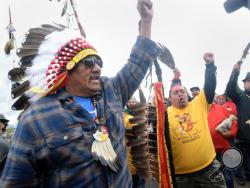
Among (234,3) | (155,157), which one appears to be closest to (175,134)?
(155,157)

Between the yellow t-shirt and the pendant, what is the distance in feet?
7.55

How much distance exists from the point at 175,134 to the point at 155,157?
41cm

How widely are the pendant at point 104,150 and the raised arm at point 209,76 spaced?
253 centimetres

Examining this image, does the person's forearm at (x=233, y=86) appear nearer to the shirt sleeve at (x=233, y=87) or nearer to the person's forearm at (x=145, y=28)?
the shirt sleeve at (x=233, y=87)

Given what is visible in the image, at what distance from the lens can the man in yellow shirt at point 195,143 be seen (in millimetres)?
4331

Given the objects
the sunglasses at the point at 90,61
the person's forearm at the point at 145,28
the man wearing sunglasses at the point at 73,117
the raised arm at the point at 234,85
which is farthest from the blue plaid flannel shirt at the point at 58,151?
the raised arm at the point at 234,85

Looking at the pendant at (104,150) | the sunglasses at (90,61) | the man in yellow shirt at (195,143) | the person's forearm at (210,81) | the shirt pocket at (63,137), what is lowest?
the man in yellow shirt at (195,143)

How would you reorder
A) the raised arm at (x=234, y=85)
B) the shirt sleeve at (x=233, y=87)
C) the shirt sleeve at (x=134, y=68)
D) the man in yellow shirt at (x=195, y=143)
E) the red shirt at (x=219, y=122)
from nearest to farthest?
the shirt sleeve at (x=134, y=68) < the man in yellow shirt at (x=195, y=143) < the raised arm at (x=234, y=85) < the shirt sleeve at (x=233, y=87) < the red shirt at (x=219, y=122)

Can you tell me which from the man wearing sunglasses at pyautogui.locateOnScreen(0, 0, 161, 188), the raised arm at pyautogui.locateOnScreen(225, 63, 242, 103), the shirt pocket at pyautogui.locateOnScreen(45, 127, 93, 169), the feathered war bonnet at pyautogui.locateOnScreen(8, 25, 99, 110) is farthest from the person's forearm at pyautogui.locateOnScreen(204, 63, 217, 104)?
the shirt pocket at pyautogui.locateOnScreen(45, 127, 93, 169)

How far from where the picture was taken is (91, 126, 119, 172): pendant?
214 cm

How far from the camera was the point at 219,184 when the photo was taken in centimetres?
432

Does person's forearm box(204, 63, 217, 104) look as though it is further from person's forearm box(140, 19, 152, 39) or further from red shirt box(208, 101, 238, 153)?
person's forearm box(140, 19, 152, 39)

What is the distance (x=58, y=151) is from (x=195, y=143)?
8.67ft

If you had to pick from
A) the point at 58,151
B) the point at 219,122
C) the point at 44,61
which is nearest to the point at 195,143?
the point at 219,122
